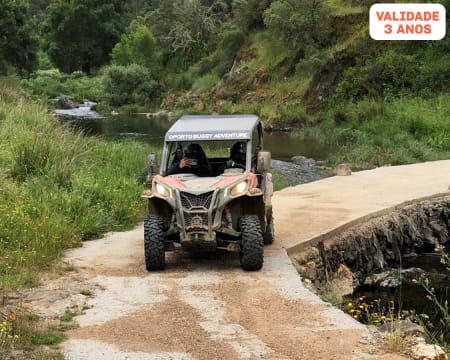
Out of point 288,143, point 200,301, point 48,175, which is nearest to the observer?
point 200,301

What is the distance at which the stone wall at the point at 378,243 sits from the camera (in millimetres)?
12352

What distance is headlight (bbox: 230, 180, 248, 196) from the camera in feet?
33.7

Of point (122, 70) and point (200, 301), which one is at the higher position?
point (200, 301)

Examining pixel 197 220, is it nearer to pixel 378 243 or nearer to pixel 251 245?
pixel 251 245

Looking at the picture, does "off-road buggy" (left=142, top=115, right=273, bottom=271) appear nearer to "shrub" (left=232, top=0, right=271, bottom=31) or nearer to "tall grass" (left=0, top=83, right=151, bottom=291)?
"tall grass" (left=0, top=83, right=151, bottom=291)

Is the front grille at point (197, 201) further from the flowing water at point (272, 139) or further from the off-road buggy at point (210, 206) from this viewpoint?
the flowing water at point (272, 139)

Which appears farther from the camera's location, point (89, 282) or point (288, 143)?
point (288, 143)

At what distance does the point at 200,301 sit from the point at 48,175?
7.27 metres

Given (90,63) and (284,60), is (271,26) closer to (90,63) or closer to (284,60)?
(284,60)

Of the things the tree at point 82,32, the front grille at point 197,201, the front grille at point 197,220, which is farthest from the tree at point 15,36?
the front grille at point 197,220

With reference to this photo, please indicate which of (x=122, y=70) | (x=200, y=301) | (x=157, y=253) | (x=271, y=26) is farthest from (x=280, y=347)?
(x=122, y=70)

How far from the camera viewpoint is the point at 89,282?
992 centimetres

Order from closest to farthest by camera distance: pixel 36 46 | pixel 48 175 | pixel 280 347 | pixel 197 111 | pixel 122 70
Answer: pixel 280 347
pixel 48 175
pixel 197 111
pixel 36 46
pixel 122 70

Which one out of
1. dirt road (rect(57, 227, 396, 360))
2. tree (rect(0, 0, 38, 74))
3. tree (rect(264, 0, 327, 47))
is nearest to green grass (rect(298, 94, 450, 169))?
tree (rect(264, 0, 327, 47))
